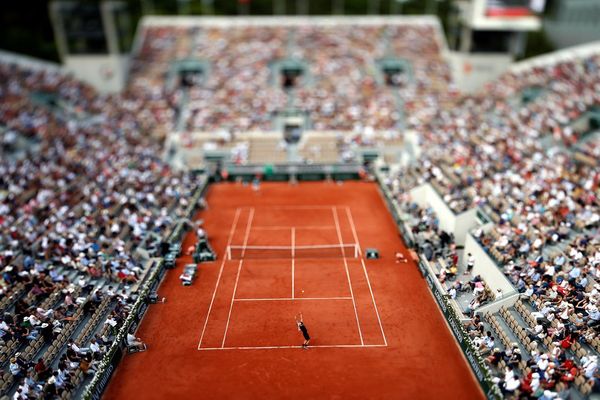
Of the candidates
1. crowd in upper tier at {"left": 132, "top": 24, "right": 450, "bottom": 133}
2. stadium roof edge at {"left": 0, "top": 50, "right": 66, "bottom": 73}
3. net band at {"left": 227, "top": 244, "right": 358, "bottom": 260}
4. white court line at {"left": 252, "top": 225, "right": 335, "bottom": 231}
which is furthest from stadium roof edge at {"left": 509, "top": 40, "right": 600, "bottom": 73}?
stadium roof edge at {"left": 0, "top": 50, "right": 66, "bottom": 73}

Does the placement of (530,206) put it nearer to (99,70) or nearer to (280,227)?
(280,227)

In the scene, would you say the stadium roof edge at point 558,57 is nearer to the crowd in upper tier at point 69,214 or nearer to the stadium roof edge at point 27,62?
the crowd in upper tier at point 69,214

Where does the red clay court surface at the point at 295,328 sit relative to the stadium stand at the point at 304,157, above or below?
below

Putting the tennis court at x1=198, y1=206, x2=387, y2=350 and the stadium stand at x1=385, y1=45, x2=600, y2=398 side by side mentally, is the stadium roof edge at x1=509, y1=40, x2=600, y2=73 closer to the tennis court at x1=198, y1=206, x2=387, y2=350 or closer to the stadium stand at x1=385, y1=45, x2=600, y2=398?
the stadium stand at x1=385, y1=45, x2=600, y2=398

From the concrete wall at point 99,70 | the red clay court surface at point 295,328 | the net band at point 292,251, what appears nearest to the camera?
the red clay court surface at point 295,328

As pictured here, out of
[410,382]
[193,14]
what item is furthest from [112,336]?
[193,14]

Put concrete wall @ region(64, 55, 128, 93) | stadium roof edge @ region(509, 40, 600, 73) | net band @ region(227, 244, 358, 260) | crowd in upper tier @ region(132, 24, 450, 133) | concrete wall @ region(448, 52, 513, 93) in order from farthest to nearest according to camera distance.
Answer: concrete wall @ region(64, 55, 128, 93)
concrete wall @ region(448, 52, 513, 93)
crowd in upper tier @ region(132, 24, 450, 133)
stadium roof edge @ region(509, 40, 600, 73)
net band @ region(227, 244, 358, 260)

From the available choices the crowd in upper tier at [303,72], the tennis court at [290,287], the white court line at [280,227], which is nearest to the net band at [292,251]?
the tennis court at [290,287]
